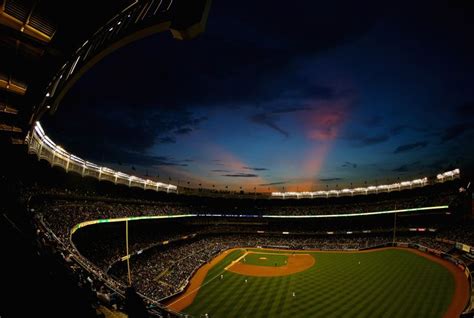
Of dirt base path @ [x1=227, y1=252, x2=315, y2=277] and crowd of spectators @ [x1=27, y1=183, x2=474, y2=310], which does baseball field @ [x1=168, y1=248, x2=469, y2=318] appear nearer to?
dirt base path @ [x1=227, y1=252, x2=315, y2=277]

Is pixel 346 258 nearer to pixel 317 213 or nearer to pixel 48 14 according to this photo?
pixel 317 213

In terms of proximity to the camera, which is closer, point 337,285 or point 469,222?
point 337,285

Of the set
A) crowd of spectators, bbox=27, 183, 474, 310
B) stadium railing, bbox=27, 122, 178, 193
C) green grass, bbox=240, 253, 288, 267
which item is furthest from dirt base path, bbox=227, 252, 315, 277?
stadium railing, bbox=27, 122, 178, 193

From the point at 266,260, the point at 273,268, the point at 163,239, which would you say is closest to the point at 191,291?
the point at 273,268

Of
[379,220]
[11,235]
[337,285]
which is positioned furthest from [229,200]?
[11,235]

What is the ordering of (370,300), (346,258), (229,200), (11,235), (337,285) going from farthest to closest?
(229,200) < (346,258) < (337,285) < (370,300) < (11,235)

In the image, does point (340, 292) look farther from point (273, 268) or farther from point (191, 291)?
point (191, 291)

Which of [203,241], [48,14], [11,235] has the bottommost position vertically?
[203,241]
